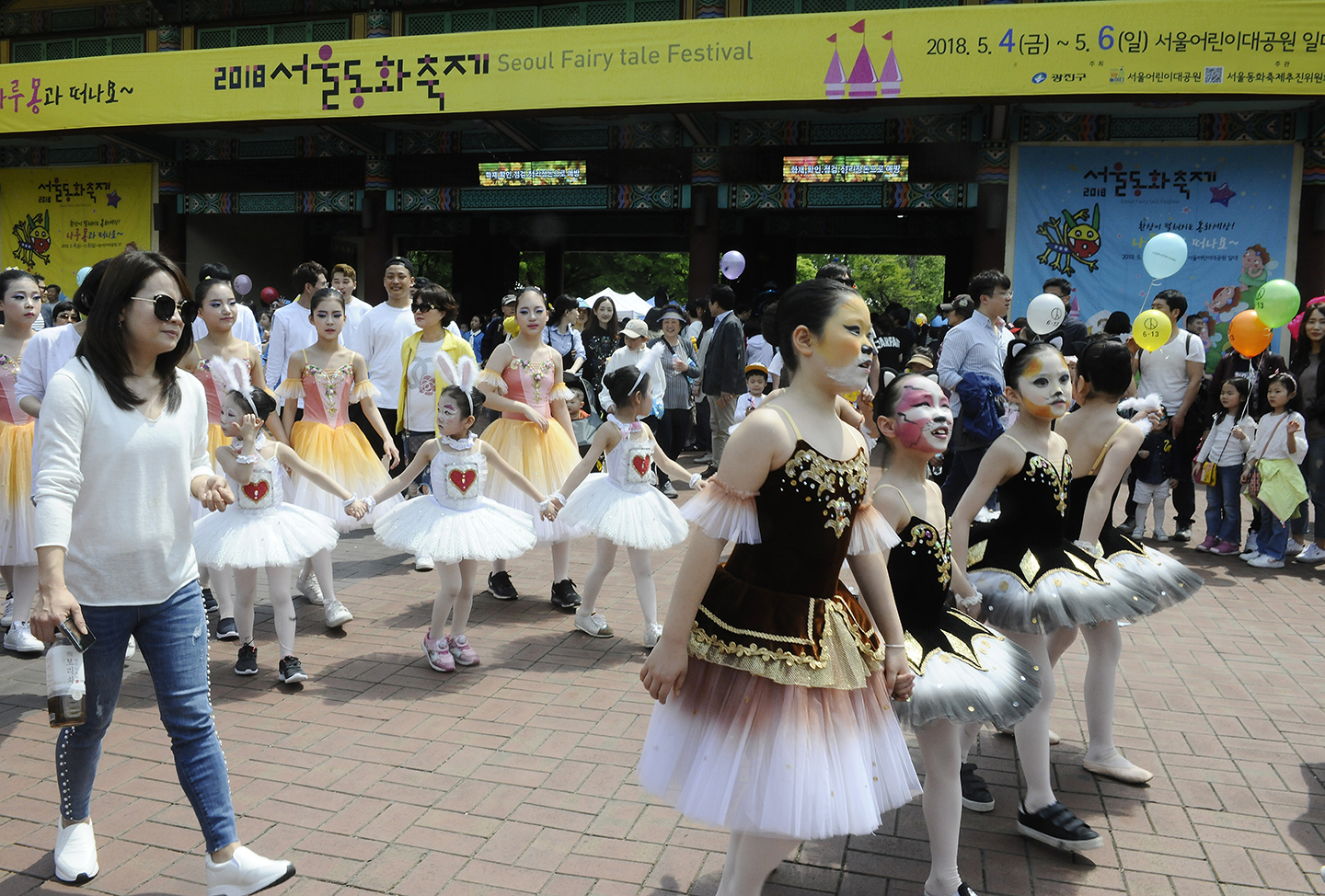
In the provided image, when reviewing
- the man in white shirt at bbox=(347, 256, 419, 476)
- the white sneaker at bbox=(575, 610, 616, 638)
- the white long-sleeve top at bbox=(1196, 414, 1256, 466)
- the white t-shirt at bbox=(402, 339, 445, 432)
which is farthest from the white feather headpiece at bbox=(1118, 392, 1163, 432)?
the man in white shirt at bbox=(347, 256, 419, 476)

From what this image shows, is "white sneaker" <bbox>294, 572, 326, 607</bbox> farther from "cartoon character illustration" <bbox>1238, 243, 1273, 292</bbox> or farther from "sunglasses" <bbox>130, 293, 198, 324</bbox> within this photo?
"cartoon character illustration" <bbox>1238, 243, 1273, 292</bbox>

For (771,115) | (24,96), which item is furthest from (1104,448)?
(24,96)

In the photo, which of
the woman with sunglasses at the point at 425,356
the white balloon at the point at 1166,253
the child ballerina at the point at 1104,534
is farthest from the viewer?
the white balloon at the point at 1166,253

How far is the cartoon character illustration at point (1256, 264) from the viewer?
14.3 m

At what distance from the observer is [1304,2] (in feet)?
39.3

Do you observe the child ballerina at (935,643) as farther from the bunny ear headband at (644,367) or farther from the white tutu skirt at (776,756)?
the bunny ear headband at (644,367)

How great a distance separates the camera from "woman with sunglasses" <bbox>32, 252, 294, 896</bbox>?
3031 millimetres

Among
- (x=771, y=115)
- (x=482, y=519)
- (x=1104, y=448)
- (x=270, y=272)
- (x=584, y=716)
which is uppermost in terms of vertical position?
(x=771, y=115)

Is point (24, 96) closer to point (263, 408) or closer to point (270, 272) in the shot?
point (270, 272)

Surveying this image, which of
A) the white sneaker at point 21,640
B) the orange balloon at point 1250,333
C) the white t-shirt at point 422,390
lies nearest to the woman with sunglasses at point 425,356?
the white t-shirt at point 422,390

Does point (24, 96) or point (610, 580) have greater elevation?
point (24, 96)

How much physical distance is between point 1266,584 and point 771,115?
10800 mm

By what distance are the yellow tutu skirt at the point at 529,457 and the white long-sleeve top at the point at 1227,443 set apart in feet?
18.2

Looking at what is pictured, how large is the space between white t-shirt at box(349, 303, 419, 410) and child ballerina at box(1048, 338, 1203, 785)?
608 centimetres
